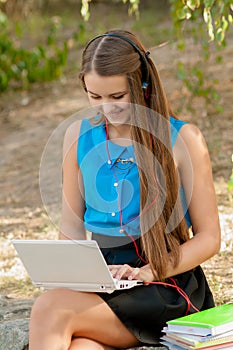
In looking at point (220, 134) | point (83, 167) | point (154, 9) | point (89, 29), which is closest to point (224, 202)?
point (220, 134)

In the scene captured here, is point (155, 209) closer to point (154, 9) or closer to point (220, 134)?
point (220, 134)

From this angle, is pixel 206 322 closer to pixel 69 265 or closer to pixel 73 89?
pixel 69 265

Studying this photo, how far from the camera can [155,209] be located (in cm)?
262

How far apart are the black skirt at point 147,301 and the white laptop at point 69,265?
0.06 metres

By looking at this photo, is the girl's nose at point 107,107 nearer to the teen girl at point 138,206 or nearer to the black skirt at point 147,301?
the teen girl at point 138,206

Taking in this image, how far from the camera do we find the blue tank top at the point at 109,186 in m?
2.68

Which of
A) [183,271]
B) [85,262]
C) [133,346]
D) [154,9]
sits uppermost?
[85,262]

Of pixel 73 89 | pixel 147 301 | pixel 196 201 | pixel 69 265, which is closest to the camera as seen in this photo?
pixel 69 265

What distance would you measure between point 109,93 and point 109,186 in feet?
1.08

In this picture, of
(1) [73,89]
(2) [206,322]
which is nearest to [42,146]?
(1) [73,89]

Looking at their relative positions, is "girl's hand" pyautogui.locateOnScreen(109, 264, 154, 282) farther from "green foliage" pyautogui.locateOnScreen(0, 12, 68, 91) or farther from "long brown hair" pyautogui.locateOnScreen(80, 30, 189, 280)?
"green foliage" pyautogui.locateOnScreen(0, 12, 68, 91)

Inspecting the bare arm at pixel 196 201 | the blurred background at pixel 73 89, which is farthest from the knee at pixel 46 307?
the blurred background at pixel 73 89

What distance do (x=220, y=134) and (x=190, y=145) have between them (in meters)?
3.10

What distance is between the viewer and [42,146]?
6.57 m
